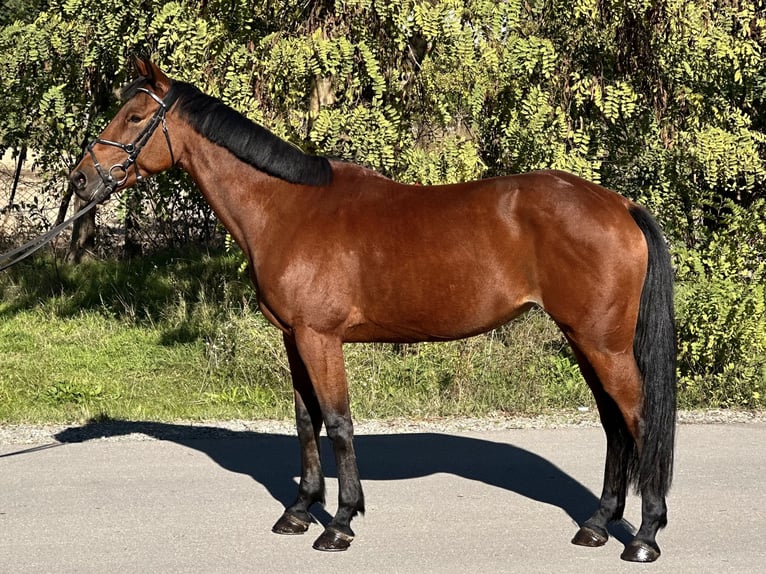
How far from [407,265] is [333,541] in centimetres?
141

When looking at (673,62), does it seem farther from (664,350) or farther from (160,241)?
(160,241)

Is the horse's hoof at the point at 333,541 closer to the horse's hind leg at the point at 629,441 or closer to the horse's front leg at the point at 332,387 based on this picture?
the horse's front leg at the point at 332,387

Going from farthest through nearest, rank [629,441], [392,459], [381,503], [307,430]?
[392,459]
[381,503]
[307,430]
[629,441]

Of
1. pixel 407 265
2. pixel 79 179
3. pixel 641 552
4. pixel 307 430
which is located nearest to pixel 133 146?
pixel 79 179

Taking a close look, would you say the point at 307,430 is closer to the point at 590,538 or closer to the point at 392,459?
the point at 392,459

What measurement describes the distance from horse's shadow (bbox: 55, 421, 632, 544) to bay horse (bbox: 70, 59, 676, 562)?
0.53 m

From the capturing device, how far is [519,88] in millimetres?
8617

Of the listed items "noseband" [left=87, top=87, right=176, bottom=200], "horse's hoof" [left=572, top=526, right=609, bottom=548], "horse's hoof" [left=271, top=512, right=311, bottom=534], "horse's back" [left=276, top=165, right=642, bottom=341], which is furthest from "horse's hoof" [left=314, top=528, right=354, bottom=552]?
"noseband" [left=87, top=87, right=176, bottom=200]

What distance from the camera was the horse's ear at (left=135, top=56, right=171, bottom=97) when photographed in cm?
536

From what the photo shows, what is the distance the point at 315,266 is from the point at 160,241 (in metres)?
8.32

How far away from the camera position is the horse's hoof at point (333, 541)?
498 cm

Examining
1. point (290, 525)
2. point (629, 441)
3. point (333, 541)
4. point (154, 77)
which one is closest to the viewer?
point (333, 541)

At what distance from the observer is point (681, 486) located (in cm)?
595

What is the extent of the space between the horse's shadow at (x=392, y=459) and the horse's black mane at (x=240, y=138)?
1845 millimetres
